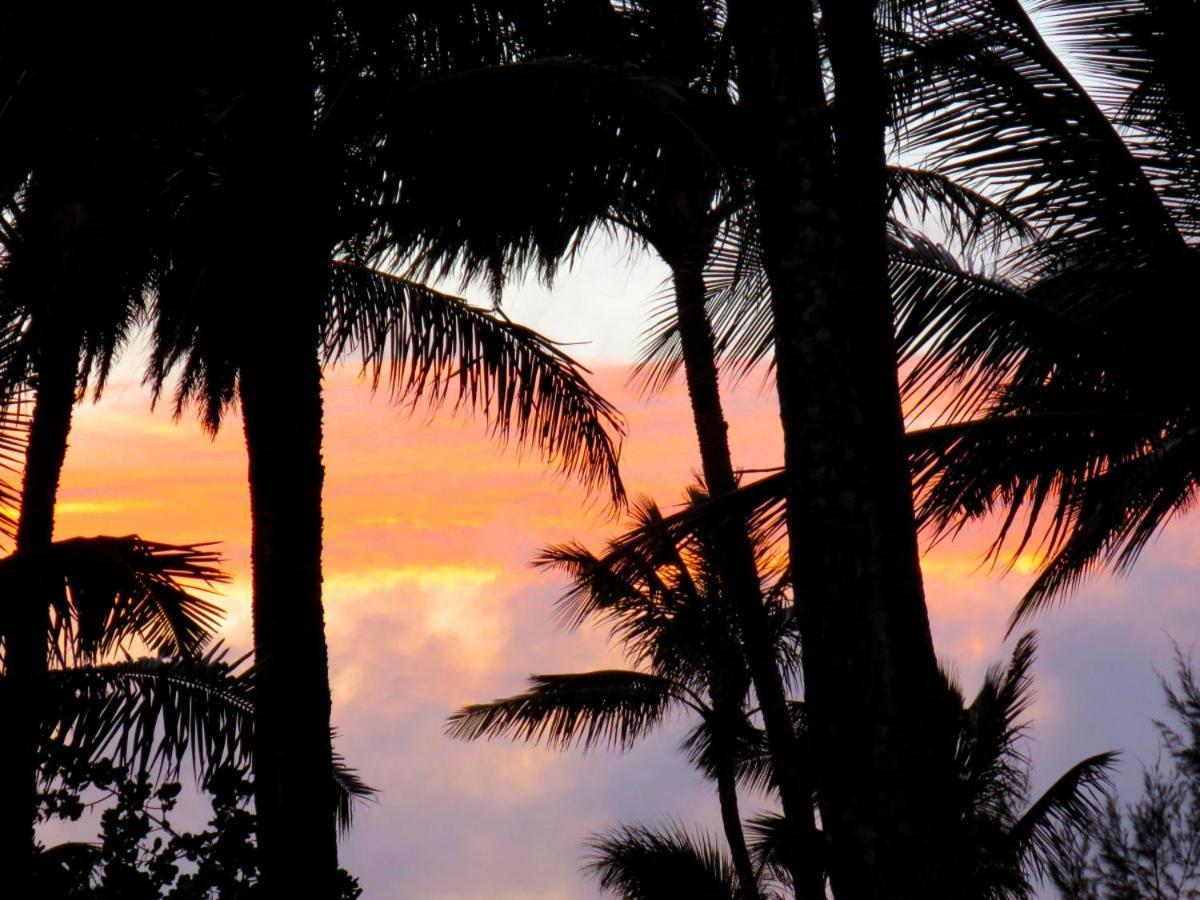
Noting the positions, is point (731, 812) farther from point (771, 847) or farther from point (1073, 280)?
point (1073, 280)

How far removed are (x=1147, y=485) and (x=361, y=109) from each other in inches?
195

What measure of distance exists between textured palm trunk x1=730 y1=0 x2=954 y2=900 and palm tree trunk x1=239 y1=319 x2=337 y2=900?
2.77 meters

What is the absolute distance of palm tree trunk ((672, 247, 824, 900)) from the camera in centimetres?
1196

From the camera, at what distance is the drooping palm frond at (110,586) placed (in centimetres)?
711

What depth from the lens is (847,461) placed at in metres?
5.24

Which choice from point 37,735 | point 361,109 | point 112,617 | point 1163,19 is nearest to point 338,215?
point 361,109

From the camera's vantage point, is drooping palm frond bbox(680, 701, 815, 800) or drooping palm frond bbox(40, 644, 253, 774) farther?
drooping palm frond bbox(680, 701, 815, 800)

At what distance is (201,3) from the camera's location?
7941 mm

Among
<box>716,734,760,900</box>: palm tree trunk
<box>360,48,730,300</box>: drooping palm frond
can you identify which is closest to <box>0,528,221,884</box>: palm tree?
<box>360,48,730,300</box>: drooping palm frond

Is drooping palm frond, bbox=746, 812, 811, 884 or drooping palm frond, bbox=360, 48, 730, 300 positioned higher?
drooping palm frond, bbox=360, 48, 730, 300

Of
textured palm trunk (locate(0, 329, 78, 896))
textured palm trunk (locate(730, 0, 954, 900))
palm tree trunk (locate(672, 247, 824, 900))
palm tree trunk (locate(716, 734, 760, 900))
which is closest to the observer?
textured palm trunk (locate(730, 0, 954, 900))

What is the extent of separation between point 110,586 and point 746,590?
6217 mm

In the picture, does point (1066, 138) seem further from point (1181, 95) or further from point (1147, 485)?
point (1147, 485)

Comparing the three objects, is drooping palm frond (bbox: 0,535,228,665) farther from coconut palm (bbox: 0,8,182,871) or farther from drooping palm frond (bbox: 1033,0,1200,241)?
drooping palm frond (bbox: 1033,0,1200,241)
